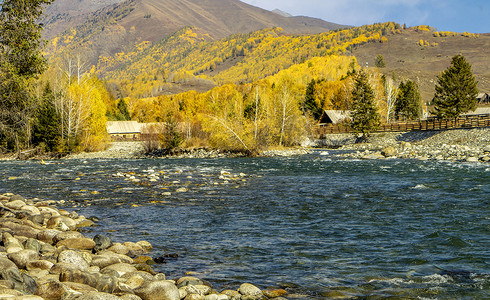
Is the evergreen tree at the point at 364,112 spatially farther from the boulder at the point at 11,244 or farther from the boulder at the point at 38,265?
the boulder at the point at 38,265

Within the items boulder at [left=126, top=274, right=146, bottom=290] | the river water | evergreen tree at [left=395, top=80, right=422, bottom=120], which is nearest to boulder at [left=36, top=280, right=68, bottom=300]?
boulder at [left=126, top=274, right=146, bottom=290]

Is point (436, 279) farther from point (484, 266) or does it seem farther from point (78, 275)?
point (78, 275)

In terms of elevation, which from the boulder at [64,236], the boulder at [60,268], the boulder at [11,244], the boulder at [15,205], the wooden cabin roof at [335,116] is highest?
the wooden cabin roof at [335,116]

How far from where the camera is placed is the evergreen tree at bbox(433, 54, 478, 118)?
204 feet

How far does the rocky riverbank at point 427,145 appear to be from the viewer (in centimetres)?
3544

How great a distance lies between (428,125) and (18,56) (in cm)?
5774

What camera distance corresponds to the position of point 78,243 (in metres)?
10.2

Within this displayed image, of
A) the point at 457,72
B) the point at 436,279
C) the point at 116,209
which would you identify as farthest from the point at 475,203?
the point at 457,72

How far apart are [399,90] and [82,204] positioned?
86485mm

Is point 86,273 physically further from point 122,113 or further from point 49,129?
point 122,113

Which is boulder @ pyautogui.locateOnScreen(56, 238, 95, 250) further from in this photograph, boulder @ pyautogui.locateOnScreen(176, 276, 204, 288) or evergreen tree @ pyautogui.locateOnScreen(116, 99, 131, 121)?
evergreen tree @ pyautogui.locateOnScreen(116, 99, 131, 121)

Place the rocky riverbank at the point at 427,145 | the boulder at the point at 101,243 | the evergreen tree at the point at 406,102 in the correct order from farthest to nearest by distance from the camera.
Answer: the evergreen tree at the point at 406,102
the rocky riverbank at the point at 427,145
the boulder at the point at 101,243

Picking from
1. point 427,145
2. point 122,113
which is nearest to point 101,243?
point 427,145

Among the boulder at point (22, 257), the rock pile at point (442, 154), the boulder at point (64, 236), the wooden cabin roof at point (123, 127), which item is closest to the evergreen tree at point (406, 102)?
the rock pile at point (442, 154)
